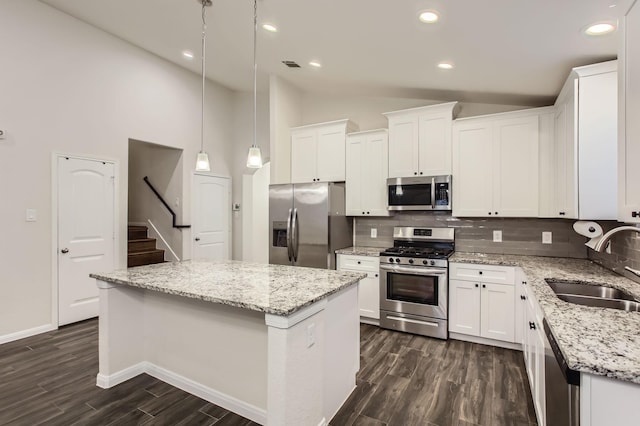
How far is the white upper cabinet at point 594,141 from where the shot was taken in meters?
2.41

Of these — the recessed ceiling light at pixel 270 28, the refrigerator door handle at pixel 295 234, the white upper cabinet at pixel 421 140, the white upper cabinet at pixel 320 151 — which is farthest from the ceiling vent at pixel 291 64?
the refrigerator door handle at pixel 295 234

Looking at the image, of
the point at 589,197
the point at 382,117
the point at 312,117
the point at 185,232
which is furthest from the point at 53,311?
the point at 589,197

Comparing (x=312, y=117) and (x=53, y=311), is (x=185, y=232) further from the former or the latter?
(x=312, y=117)

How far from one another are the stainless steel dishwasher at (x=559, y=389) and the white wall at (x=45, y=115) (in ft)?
16.2

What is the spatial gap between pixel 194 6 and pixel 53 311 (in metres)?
3.89

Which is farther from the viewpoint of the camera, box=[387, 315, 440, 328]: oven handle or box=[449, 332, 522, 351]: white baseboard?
box=[387, 315, 440, 328]: oven handle

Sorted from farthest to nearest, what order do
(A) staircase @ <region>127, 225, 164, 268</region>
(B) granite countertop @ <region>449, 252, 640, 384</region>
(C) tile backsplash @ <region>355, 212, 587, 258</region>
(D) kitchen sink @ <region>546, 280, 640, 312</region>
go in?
(A) staircase @ <region>127, 225, 164, 268</region> < (C) tile backsplash @ <region>355, 212, 587, 258</region> < (D) kitchen sink @ <region>546, 280, 640, 312</region> < (B) granite countertop @ <region>449, 252, 640, 384</region>

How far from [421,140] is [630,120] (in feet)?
8.48

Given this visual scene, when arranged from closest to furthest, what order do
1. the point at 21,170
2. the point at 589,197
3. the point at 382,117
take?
1. the point at 589,197
2. the point at 21,170
3. the point at 382,117

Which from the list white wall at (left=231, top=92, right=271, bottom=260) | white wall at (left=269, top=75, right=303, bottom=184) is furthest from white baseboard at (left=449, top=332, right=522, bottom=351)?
white wall at (left=231, top=92, right=271, bottom=260)

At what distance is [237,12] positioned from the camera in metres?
3.25

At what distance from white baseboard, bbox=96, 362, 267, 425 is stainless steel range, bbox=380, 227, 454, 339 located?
2098 millimetres

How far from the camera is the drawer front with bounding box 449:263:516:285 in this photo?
10.8 feet

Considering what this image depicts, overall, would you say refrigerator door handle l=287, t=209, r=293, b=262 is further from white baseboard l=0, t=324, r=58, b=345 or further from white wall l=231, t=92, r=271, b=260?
white baseboard l=0, t=324, r=58, b=345
